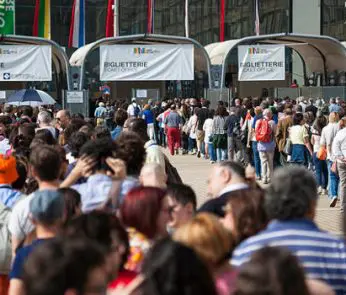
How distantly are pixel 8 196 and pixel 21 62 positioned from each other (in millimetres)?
20678

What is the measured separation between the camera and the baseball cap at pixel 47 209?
624 cm

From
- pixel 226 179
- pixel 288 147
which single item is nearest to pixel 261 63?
pixel 288 147

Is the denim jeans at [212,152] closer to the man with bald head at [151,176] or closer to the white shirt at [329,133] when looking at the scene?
the white shirt at [329,133]

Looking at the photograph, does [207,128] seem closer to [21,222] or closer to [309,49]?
[309,49]

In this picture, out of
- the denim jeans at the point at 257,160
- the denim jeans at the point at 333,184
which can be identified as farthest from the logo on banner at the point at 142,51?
the denim jeans at the point at 333,184

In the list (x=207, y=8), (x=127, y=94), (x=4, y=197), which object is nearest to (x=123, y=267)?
(x=4, y=197)

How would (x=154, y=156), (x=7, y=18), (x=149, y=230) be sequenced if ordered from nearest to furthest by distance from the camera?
(x=149, y=230) → (x=154, y=156) → (x=7, y=18)

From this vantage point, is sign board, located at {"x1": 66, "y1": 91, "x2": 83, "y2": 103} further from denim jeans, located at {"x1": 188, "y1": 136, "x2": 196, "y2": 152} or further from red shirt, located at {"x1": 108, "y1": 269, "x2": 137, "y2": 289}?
red shirt, located at {"x1": 108, "y1": 269, "x2": 137, "y2": 289}

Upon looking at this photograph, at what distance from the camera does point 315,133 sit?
1922 cm

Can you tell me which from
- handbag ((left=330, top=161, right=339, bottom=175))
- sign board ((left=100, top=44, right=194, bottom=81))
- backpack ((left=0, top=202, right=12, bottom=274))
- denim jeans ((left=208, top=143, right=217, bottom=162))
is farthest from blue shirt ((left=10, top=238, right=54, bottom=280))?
sign board ((left=100, top=44, right=194, bottom=81))

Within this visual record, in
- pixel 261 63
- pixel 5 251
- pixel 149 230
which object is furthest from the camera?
pixel 261 63

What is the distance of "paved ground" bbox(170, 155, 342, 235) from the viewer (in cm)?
1541

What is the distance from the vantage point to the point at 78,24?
130ft

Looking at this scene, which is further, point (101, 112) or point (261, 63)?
point (101, 112)
